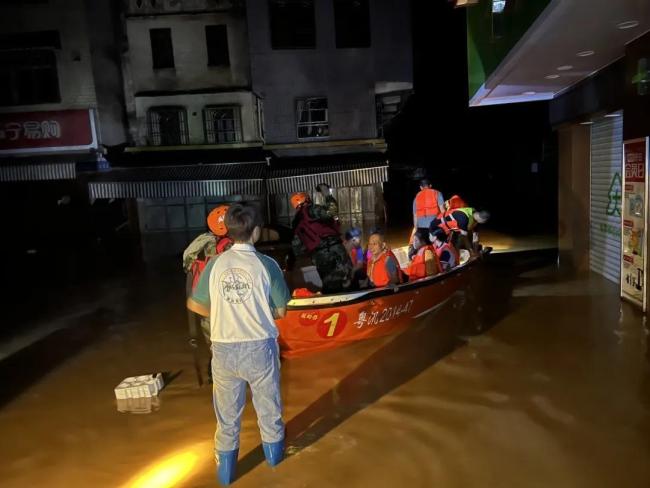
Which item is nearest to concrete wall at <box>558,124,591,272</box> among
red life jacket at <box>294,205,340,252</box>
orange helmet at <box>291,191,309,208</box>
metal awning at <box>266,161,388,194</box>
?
metal awning at <box>266,161,388,194</box>

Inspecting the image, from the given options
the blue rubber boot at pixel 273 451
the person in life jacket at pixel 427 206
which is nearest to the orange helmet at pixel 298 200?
the person in life jacket at pixel 427 206

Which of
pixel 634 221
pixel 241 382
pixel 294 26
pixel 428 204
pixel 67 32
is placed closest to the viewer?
pixel 241 382

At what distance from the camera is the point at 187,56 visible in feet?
68.9

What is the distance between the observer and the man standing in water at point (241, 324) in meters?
3.95

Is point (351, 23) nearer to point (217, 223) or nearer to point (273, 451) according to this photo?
point (217, 223)

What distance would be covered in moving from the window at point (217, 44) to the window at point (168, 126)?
2.55 meters

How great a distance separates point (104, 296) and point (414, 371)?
309 inches

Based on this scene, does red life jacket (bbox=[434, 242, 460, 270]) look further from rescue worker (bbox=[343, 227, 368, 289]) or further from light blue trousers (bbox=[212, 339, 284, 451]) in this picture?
light blue trousers (bbox=[212, 339, 284, 451])

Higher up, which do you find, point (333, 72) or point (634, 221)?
point (333, 72)

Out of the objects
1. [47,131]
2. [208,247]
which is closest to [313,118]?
[47,131]

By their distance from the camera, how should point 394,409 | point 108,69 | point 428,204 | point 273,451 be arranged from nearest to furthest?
point 273,451, point 394,409, point 428,204, point 108,69

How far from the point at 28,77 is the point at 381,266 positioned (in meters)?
18.4

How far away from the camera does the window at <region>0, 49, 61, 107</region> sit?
19266 millimetres

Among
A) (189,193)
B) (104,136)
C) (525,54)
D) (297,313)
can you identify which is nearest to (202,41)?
(104,136)
